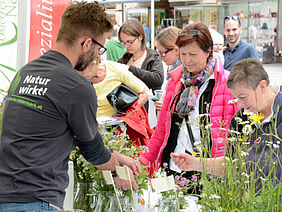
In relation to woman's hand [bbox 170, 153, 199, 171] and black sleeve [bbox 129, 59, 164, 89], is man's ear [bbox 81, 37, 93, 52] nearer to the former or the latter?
woman's hand [bbox 170, 153, 199, 171]

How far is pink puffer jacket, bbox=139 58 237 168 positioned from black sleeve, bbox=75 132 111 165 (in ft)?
2.44

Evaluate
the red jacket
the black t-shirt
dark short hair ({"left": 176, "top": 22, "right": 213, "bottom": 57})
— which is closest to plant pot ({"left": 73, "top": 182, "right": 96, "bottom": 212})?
the black t-shirt

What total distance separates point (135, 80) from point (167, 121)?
82 centimetres

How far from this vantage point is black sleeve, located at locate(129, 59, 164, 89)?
3.80 meters

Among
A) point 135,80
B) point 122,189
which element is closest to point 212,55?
point 135,80

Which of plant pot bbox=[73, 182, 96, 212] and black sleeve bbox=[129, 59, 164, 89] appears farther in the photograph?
black sleeve bbox=[129, 59, 164, 89]

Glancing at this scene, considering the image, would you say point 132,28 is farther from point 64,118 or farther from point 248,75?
point 64,118

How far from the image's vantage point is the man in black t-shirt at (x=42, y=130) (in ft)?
4.74

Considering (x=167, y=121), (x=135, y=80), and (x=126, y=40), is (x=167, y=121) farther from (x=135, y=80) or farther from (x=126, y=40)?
(x=126, y=40)

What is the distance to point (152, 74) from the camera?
3924 mm

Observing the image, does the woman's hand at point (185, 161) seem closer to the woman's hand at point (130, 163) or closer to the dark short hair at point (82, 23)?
the woman's hand at point (130, 163)

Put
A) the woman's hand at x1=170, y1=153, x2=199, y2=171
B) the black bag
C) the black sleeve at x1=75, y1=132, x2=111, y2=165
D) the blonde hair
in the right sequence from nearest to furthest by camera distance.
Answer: the black sleeve at x1=75, y1=132, x2=111, y2=165 → the woman's hand at x1=170, y1=153, x2=199, y2=171 → the black bag → the blonde hair

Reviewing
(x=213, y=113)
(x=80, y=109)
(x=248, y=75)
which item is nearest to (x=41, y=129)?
(x=80, y=109)

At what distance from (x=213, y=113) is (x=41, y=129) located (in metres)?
1.20
